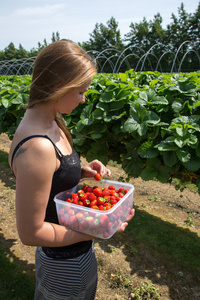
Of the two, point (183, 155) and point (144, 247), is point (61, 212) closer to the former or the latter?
point (183, 155)

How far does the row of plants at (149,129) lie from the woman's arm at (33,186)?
1380mm

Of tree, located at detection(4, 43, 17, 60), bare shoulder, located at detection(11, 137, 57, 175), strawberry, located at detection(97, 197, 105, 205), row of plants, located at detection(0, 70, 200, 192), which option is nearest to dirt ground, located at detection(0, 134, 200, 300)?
row of plants, located at detection(0, 70, 200, 192)

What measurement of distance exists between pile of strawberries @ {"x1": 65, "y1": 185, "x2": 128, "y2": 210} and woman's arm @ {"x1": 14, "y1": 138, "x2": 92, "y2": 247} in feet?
0.90

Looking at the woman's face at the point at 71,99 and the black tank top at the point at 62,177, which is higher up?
the woman's face at the point at 71,99

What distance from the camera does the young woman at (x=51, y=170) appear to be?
91 centimetres

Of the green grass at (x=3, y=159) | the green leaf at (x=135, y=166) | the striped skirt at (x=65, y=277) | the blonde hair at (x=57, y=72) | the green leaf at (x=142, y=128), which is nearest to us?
the blonde hair at (x=57, y=72)

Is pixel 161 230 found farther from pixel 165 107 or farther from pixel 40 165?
pixel 40 165

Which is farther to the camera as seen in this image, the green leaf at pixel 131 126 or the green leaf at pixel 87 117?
the green leaf at pixel 87 117

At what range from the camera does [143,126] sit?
228 centimetres

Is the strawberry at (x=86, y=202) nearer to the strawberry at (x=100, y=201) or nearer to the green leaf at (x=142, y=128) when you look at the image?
the strawberry at (x=100, y=201)

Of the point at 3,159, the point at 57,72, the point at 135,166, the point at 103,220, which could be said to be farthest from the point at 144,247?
the point at 3,159

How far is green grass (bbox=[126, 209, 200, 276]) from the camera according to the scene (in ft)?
9.41

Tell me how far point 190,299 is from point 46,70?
8.23 ft

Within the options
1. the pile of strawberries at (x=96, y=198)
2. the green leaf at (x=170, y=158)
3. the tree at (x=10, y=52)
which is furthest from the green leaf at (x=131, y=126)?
the tree at (x=10, y=52)
